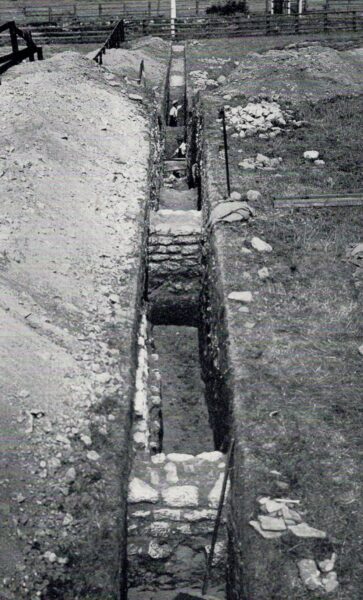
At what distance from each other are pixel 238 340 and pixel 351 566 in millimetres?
2474

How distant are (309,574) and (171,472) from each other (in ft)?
4.85

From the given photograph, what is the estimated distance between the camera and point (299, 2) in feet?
92.5

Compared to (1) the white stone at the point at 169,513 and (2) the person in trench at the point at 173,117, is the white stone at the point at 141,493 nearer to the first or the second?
(1) the white stone at the point at 169,513

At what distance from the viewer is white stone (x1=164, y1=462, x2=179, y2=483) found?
502cm

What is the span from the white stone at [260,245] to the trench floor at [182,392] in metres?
1.71

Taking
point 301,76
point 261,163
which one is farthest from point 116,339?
point 301,76

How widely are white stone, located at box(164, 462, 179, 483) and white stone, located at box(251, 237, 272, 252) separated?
10.6 ft

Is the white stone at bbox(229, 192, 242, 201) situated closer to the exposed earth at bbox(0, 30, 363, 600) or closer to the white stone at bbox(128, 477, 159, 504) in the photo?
the exposed earth at bbox(0, 30, 363, 600)

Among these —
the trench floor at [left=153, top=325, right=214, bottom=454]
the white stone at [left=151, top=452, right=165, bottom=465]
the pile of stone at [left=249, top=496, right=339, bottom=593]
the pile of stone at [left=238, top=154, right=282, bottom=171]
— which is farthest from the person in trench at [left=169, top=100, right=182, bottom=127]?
the pile of stone at [left=249, top=496, right=339, bottom=593]

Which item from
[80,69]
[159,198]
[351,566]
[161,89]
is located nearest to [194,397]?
[351,566]

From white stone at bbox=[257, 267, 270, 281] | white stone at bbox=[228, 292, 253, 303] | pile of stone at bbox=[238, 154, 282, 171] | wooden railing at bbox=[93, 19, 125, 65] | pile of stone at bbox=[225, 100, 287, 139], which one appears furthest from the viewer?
wooden railing at bbox=[93, 19, 125, 65]

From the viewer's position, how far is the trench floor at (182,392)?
668 cm

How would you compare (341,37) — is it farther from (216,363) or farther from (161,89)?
(216,363)

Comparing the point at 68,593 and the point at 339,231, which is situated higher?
the point at 339,231
